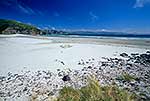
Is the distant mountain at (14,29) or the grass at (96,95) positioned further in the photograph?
the distant mountain at (14,29)

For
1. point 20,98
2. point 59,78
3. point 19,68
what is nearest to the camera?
point 20,98

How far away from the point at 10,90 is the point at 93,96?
9.79 feet

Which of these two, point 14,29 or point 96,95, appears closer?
point 96,95

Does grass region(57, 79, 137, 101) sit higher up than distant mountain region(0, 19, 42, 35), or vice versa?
grass region(57, 79, 137, 101)

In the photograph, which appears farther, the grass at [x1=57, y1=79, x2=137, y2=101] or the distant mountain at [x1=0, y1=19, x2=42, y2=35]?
the distant mountain at [x1=0, y1=19, x2=42, y2=35]

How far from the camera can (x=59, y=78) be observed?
292 inches

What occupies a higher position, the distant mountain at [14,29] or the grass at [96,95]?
the grass at [96,95]

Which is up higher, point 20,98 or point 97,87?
point 97,87

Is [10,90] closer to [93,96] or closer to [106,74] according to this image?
[93,96]

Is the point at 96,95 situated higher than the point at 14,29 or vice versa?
the point at 96,95

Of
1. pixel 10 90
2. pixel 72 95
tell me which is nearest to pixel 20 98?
pixel 10 90

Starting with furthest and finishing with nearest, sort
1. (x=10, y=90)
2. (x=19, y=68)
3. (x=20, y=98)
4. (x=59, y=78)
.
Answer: (x=19, y=68), (x=59, y=78), (x=10, y=90), (x=20, y=98)

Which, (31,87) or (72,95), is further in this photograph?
(31,87)

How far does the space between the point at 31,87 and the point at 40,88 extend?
369 mm
